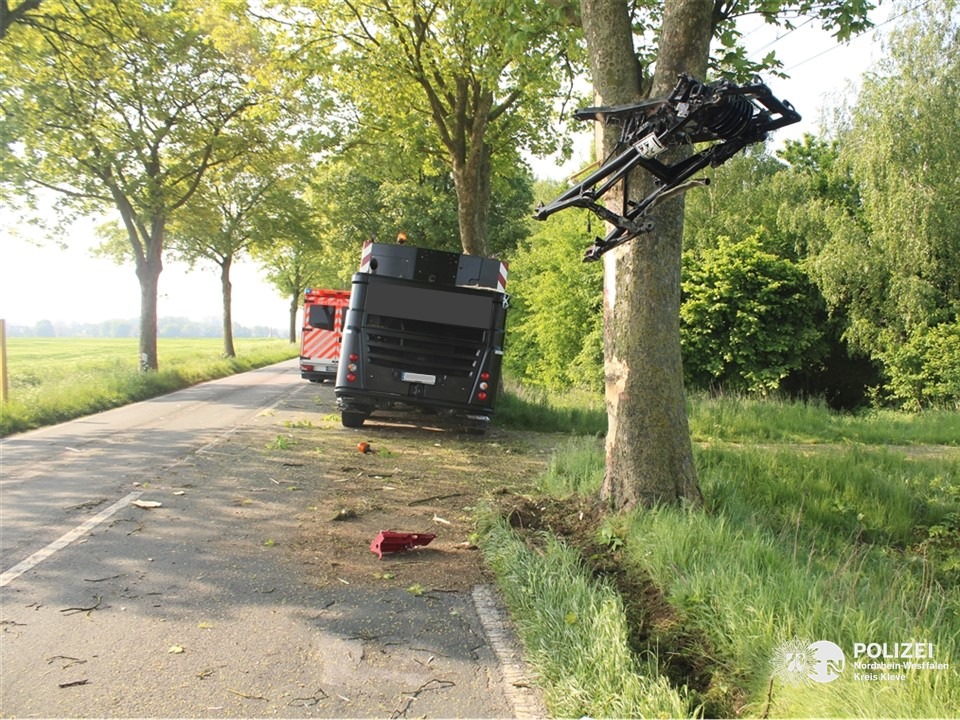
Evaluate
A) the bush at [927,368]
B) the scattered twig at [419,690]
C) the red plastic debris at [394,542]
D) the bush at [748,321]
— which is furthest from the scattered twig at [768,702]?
the bush at [748,321]

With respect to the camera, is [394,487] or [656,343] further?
[394,487]

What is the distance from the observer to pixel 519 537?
6.09 meters

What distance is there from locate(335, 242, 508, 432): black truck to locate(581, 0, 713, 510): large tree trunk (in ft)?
18.6

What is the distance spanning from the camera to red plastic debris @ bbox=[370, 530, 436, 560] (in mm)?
5945

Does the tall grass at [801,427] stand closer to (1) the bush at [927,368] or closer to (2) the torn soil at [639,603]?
(1) the bush at [927,368]

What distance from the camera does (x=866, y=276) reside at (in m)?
21.4

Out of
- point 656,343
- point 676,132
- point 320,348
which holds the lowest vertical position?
point 320,348

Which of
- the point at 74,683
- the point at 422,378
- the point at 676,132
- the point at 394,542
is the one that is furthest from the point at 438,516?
the point at 422,378

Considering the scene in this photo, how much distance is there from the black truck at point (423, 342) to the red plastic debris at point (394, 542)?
5.88 metres

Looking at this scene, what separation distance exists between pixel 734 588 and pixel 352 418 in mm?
9911

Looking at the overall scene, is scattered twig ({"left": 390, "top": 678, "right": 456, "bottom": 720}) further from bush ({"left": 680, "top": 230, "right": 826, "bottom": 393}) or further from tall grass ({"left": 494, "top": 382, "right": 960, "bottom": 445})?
bush ({"left": 680, "top": 230, "right": 826, "bottom": 393})

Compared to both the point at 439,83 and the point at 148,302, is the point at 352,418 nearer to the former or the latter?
the point at 439,83

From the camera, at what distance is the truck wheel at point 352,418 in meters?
13.1

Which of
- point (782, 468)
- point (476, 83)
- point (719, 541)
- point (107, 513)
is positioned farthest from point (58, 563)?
point (476, 83)
